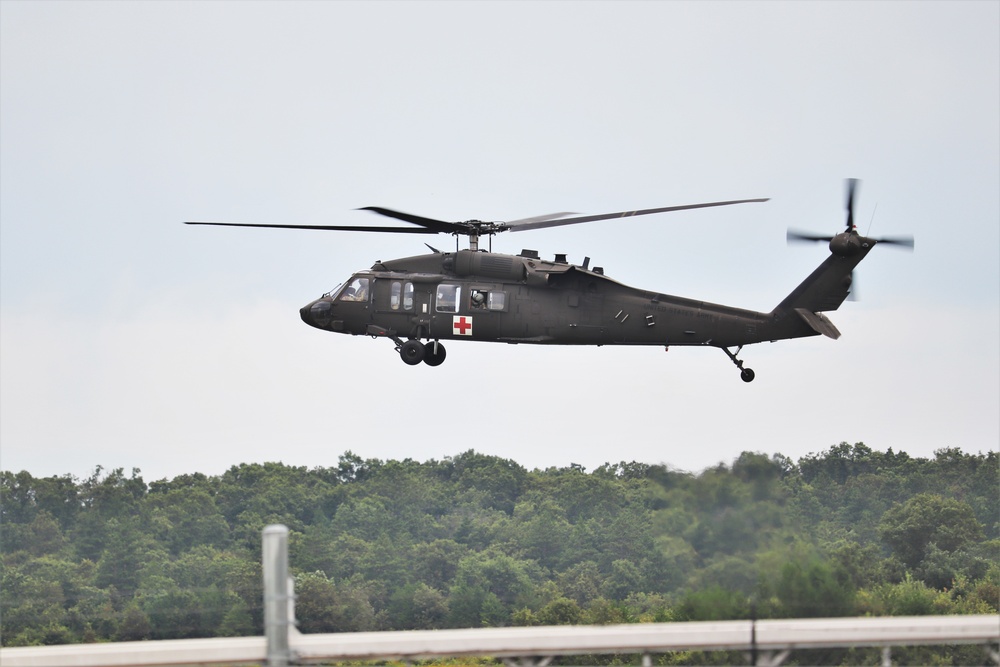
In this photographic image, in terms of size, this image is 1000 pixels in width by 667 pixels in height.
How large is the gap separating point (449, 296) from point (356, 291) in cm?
289

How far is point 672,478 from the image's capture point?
115 feet

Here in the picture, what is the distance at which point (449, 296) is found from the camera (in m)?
42.5

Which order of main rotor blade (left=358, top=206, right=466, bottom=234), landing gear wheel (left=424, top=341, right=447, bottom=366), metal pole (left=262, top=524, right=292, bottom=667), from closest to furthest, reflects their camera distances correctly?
metal pole (left=262, top=524, right=292, bottom=667) < main rotor blade (left=358, top=206, right=466, bottom=234) < landing gear wheel (left=424, top=341, right=447, bottom=366)

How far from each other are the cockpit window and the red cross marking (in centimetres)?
280

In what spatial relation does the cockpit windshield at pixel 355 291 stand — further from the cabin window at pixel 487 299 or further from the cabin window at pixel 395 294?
the cabin window at pixel 487 299

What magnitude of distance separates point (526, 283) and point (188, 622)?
40982 millimetres

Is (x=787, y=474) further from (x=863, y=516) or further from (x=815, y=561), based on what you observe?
(x=863, y=516)

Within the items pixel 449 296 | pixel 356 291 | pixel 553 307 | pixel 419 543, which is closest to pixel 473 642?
pixel 553 307

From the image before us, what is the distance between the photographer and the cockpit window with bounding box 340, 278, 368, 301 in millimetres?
43438

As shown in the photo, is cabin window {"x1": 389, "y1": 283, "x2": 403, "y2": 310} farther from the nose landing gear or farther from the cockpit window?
the nose landing gear

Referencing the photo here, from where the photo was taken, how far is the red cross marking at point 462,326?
42562 mm

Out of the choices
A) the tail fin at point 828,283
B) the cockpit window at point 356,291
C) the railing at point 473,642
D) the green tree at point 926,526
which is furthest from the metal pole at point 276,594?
the green tree at point 926,526

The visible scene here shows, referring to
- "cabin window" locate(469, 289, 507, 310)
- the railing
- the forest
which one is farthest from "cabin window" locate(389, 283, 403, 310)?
the railing

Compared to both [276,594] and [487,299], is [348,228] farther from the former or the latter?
[276,594]
